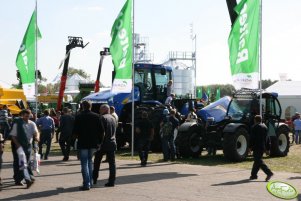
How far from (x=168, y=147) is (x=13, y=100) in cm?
1902

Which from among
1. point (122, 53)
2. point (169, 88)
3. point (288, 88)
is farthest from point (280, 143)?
point (288, 88)

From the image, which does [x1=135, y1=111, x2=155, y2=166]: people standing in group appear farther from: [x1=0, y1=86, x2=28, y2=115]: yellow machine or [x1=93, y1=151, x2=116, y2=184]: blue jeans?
[x1=0, y1=86, x2=28, y2=115]: yellow machine

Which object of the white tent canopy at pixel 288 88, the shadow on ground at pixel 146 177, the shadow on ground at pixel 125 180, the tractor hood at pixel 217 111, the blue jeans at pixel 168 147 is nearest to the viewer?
the shadow on ground at pixel 125 180

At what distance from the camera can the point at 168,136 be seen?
17.0m

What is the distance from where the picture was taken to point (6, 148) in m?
23.2

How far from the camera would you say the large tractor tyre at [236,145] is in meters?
16.2

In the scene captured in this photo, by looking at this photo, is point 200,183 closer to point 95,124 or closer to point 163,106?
point 95,124

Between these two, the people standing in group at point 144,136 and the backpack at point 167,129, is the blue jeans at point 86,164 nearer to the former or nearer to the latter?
the people standing in group at point 144,136

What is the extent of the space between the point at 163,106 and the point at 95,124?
9045 mm

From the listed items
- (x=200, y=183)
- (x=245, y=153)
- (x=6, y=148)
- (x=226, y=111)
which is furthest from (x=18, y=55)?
(x=200, y=183)

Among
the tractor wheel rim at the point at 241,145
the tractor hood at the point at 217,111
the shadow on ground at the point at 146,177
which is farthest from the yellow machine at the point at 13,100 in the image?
the shadow on ground at the point at 146,177

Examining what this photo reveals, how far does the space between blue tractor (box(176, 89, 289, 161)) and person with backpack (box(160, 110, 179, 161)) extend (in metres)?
0.65

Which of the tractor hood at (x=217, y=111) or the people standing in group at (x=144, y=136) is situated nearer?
the people standing in group at (x=144, y=136)

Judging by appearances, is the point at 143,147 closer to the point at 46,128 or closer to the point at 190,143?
the point at 190,143
